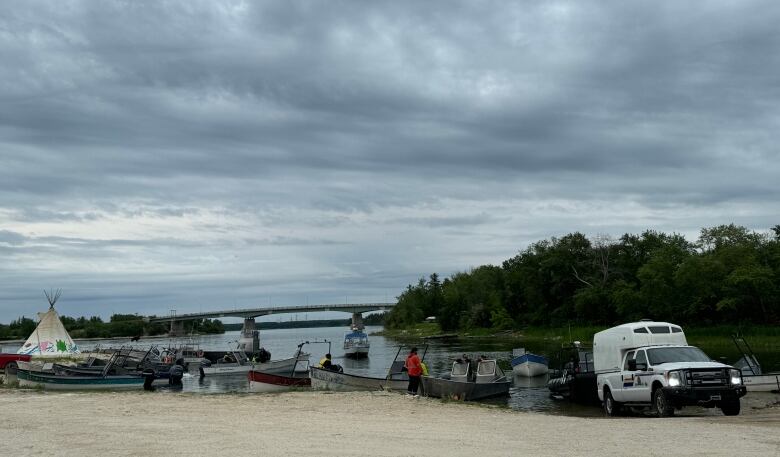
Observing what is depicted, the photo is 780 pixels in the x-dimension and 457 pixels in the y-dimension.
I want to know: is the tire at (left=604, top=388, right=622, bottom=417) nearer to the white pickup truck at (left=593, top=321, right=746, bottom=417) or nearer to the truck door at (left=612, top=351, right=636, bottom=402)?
the white pickup truck at (left=593, top=321, right=746, bottom=417)

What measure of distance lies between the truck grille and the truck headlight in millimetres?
226

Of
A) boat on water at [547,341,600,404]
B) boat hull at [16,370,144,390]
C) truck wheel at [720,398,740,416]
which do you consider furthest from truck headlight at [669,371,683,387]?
boat hull at [16,370,144,390]

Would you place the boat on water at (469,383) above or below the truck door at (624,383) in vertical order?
below

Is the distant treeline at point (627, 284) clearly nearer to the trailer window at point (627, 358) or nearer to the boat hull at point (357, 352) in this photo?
the boat hull at point (357, 352)

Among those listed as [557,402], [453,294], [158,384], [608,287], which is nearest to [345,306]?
[453,294]

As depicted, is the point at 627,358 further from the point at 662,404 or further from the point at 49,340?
the point at 49,340

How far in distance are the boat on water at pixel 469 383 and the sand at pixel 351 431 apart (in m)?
4.71

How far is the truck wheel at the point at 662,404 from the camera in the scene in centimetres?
2034

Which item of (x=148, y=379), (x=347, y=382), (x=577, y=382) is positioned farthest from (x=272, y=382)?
(x=577, y=382)

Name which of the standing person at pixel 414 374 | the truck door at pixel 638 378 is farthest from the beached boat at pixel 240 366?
the truck door at pixel 638 378

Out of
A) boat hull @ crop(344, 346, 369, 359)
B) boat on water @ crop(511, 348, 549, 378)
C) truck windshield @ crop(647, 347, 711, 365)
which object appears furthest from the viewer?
boat hull @ crop(344, 346, 369, 359)

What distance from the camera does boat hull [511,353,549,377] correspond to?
148ft

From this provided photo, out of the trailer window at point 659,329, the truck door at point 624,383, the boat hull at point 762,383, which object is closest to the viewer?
the truck door at point 624,383

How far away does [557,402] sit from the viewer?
1229 inches
